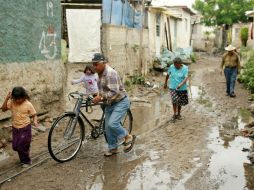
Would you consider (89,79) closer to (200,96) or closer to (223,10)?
(200,96)

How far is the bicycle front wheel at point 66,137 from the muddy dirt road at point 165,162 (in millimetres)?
150

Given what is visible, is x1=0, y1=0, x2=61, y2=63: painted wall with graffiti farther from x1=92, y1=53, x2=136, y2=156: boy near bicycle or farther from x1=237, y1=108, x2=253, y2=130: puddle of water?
x1=237, y1=108, x2=253, y2=130: puddle of water

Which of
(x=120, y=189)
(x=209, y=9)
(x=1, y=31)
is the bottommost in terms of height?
(x=120, y=189)

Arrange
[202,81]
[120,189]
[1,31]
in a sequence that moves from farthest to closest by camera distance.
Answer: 1. [202,81]
2. [1,31]
3. [120,189]

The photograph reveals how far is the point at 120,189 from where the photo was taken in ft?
16.8

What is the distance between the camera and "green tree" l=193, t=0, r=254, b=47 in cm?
3722

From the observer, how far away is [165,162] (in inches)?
243

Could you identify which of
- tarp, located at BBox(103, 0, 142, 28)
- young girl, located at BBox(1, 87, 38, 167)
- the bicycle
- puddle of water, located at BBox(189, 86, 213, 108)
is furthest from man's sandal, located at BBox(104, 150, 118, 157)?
tarp, located at BBox(103, 0, 142, 28)

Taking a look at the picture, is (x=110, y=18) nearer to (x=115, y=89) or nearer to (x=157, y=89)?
(x=157, y=89)

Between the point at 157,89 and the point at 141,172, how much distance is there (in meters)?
8.85

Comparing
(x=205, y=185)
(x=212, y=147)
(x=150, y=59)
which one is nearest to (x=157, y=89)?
(x=150, y=59)

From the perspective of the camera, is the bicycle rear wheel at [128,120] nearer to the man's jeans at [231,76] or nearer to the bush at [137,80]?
the man's jeans at [231,76]

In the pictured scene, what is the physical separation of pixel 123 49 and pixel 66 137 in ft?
26.3

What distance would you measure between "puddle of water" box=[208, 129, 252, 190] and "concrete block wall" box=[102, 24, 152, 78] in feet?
18.4
